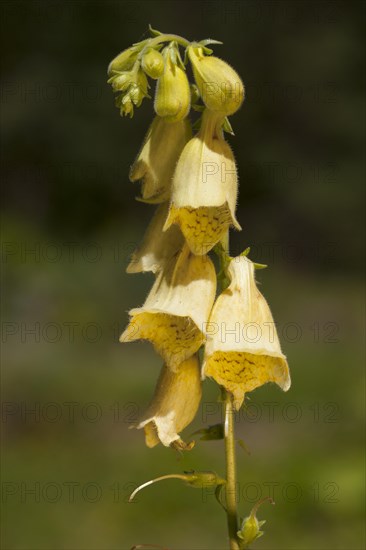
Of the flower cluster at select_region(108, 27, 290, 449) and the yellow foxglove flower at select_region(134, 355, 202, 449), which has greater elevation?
the flower cluster at select_region(108, 27, 290, 449)

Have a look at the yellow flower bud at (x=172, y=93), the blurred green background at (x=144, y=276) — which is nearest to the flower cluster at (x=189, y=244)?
the yellow flower bud at (x=172, y=93)

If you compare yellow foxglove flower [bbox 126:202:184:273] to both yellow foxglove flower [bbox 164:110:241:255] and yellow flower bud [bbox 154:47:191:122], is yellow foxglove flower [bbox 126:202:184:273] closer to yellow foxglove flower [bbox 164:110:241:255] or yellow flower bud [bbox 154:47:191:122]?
yellow foxglove flower [bbox 164:110:241:255]

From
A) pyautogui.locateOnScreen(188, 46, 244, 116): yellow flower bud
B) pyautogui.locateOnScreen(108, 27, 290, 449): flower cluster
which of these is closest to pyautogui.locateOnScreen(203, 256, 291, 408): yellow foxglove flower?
pyautogui.locateOnScreen(108, 27, 290, 449): flower cluster

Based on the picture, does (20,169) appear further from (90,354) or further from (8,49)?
(90,354)

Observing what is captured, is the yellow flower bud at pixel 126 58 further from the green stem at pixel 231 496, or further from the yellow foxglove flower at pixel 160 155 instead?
the green stem at pixel 231 496

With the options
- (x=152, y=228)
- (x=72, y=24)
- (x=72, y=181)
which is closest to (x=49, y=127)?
(x=72, y=181)

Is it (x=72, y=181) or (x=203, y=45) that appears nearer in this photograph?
(x=203, y=45)
